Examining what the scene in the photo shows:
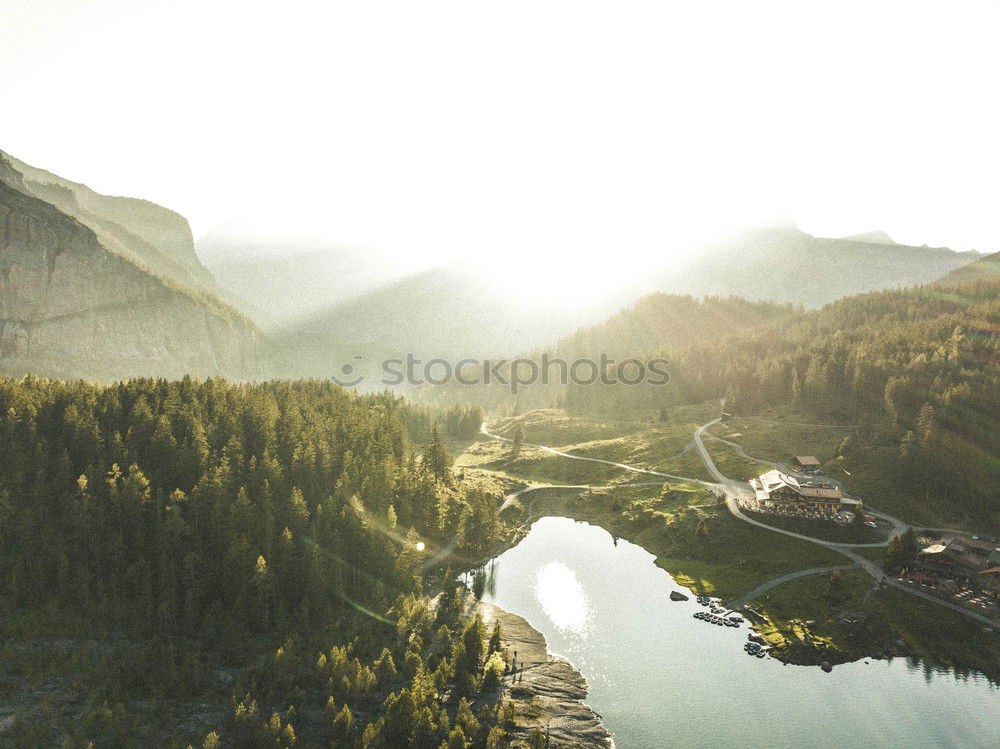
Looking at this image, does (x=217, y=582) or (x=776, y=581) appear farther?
(x=776, y=581)

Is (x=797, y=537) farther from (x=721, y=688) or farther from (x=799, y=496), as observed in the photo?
(x=721, y=688)

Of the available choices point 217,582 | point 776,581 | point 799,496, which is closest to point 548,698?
point 217,582

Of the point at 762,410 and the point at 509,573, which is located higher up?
the point at 762,410

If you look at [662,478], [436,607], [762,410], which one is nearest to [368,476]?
[436,607]

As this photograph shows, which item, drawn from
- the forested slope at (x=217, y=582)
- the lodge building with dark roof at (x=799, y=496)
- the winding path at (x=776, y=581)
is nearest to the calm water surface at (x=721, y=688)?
the winding path at (x=776, y=581)

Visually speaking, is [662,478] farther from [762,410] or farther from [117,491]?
[117,491]

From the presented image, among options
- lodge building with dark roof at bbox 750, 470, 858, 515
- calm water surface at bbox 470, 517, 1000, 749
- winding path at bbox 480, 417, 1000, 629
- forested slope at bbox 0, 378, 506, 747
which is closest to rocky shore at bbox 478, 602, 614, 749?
calm water surface at bbox 470, 517, 1000, 749
